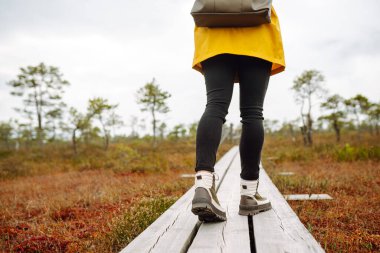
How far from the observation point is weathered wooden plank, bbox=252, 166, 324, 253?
104cm

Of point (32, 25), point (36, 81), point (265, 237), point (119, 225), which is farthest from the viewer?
point (36, 81)

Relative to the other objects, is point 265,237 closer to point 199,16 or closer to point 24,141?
point 199,16

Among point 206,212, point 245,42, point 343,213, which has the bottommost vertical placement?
point 343,213

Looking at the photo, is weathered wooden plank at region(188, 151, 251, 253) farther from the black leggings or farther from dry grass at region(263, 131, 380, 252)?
dry grass at region(263, 131, 380, 252)

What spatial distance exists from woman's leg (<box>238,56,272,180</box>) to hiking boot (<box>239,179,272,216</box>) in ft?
0.16

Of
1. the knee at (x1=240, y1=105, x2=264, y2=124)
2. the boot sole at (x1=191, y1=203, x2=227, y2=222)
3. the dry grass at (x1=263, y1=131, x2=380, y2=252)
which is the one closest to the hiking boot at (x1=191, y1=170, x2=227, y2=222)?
the boot sole at (x1=191, y1=203, x2=227, y2=222)

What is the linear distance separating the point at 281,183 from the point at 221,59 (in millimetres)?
2718

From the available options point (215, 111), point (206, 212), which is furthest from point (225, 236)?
point (215, 111)

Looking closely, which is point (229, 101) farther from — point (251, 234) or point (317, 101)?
point (317, 101)

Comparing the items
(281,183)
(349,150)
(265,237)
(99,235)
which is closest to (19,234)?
(99,235)

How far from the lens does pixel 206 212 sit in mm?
1329

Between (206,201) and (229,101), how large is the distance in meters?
0.57

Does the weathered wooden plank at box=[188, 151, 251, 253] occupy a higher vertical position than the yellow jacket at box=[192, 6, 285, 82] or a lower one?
lower

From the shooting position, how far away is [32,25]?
1762 cm
